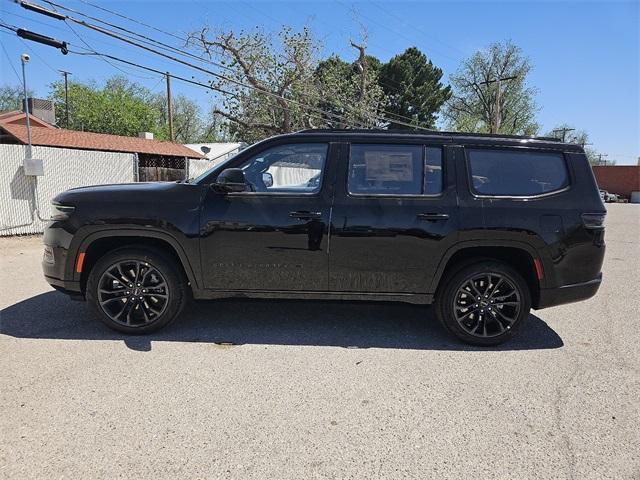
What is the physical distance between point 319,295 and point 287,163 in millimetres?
1369

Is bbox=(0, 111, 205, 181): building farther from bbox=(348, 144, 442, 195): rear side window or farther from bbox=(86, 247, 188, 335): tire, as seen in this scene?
bbox=(348, 144, 442, 195): rear side window

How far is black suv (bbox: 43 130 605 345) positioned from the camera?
4.07m

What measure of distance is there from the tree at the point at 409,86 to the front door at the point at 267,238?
37.7 meters

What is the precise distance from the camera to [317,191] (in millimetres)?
4160

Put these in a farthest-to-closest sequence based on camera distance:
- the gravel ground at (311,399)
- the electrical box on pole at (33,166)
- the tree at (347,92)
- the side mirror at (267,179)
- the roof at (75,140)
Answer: the tree at (347,92), the roof at (75,140), the electrical box on pole at (33,166), the side mirror at (267,179), the gravel ground at (311,399)

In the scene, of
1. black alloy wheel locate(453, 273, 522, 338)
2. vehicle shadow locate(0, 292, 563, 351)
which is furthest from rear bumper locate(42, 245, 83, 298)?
black alloy wheel locate(453, 273, 522, 338)

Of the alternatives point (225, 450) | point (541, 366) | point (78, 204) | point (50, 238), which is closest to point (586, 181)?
point (541, 366)

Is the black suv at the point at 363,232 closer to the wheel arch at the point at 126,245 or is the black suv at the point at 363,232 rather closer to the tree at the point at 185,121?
the wheel arch at the point at 126,245

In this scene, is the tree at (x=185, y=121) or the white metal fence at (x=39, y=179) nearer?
the white metal fence at (x=39, y=179)

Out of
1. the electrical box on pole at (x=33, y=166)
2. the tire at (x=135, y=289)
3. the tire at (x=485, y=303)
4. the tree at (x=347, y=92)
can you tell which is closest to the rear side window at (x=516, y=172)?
the tire at (x=485, y=303)

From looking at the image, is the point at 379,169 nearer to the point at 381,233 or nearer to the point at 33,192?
the point at 381,233

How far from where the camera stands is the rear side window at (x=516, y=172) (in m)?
4.15

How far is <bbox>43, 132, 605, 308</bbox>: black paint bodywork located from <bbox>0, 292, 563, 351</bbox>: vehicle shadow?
1.11 feet

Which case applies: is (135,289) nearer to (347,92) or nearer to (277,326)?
(277,326)
